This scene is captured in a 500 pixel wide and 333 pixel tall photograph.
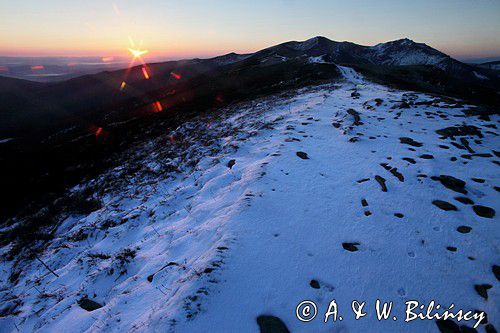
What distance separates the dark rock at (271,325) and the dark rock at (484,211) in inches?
207

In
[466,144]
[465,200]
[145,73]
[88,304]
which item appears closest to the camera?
[88,304]

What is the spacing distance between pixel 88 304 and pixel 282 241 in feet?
14.2

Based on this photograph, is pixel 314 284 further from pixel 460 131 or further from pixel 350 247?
pixel 460 131

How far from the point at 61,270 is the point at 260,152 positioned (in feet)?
24.3

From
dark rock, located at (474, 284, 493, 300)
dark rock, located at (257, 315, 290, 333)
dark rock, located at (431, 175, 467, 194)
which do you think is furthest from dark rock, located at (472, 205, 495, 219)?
dark rock, located at (257, 315, 290, 333)

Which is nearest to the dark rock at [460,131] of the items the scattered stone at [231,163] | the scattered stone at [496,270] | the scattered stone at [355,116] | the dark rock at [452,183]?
the scattered stone at [355,116]

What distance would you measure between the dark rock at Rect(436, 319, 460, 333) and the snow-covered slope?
0.35ft

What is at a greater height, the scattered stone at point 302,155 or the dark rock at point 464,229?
the scattered stone at point 302,155

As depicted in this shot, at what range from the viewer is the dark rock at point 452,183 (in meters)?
6.06

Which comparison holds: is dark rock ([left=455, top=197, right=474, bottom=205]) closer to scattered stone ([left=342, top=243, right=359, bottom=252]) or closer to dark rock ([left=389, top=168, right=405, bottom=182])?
dark rock ([left=389, top=168, right=405, bottom=182])

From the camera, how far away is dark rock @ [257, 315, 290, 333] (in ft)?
10.5

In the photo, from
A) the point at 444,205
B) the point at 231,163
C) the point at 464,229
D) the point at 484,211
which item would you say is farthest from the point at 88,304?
the point at 484,211

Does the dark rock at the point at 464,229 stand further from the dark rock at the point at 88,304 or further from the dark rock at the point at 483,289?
the dark rock at the point at 88,304

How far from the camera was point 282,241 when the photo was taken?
467 centimetres
